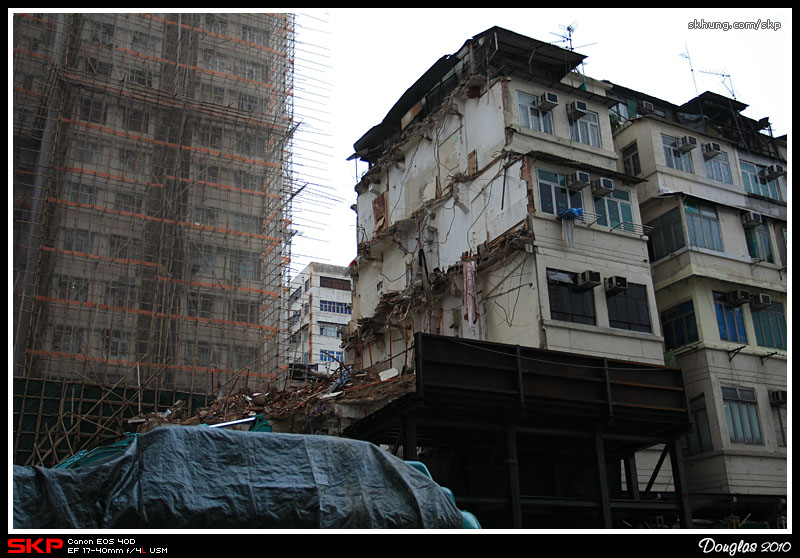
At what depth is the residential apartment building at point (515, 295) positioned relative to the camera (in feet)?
56.3

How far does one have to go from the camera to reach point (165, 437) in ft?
28.3

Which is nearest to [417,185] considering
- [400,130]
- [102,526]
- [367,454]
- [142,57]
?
[400,130]

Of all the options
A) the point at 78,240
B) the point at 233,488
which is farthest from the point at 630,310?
the point at 78,240

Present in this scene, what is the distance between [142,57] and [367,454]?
28077mm

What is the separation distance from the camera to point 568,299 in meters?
22.1

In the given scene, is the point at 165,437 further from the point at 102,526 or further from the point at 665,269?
the point at 665,269

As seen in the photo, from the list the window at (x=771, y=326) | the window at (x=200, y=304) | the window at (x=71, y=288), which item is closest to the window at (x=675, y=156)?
the window at (x=771, y=326)

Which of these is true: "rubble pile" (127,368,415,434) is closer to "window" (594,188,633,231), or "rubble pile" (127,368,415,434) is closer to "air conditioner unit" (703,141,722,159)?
"window" (594,188,633,231)

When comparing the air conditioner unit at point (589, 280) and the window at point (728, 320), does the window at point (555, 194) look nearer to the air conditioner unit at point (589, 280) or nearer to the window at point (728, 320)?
the air conditioner unit at point (589, 280)

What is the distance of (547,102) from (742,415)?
37.8ft

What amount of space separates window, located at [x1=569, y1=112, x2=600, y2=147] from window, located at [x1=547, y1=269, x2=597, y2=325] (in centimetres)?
593

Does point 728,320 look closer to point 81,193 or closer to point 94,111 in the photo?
point 81,193

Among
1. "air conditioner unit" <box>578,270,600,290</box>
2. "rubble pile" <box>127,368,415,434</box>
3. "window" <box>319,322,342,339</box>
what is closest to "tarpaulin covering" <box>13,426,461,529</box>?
"rubble pile" <box>127,368,415,434</box>
